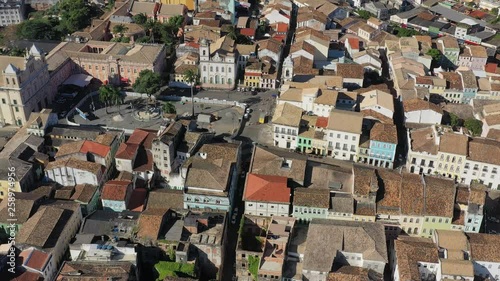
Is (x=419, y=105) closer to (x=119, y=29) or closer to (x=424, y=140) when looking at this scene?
(x=424, y=140)

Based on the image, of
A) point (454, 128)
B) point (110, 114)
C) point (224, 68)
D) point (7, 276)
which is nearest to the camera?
point (7, 276)

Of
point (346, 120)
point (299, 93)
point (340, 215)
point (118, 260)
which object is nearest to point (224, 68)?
point (299, 93)

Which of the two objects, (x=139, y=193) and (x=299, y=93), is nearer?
(x=139, y=193)

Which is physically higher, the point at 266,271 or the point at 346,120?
the point at 346,120

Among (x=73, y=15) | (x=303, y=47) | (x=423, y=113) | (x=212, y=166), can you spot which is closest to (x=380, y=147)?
(x=423, y=113)

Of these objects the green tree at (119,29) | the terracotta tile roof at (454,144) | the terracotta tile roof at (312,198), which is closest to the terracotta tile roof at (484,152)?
the terracotta tile roof at (454,144)

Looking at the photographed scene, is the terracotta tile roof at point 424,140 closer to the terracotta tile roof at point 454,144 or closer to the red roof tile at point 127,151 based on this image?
the terracotta tile roof at point 454,144

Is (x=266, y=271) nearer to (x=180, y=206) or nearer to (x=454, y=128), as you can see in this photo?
(x=180, y=206)
